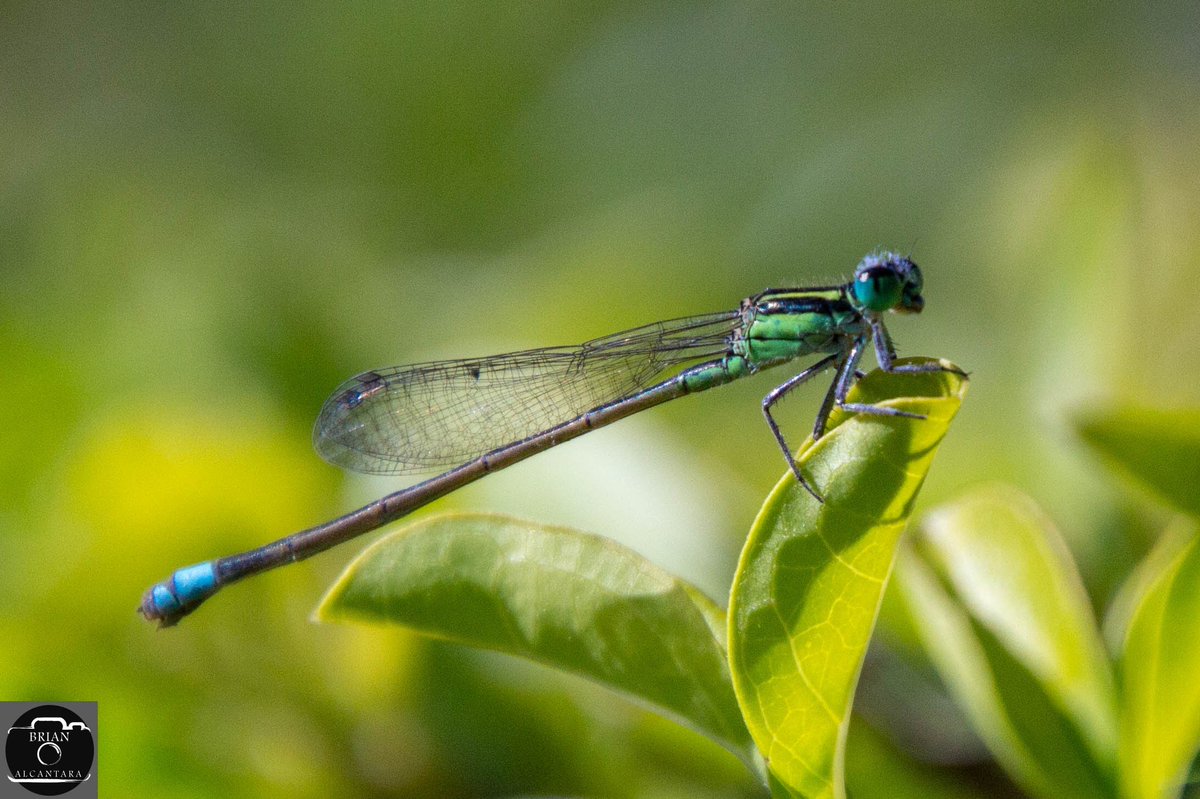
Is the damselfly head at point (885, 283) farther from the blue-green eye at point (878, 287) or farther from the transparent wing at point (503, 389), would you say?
the transparent wing at point (503, 389)

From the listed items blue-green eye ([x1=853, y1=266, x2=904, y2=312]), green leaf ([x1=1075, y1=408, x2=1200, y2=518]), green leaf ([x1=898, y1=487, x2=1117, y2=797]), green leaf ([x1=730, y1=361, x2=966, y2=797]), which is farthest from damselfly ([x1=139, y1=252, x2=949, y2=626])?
green leaf ([x1=730, y1=361, x2=966, y2=797])

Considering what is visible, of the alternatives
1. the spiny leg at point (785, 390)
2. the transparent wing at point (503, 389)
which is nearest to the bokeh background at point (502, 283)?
the transparent wing at point (503, 389)

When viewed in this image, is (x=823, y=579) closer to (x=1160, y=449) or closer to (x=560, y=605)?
(x=560, y=605)

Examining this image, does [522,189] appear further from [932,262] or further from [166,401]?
[166,401]

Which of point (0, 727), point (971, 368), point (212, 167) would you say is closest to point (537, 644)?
point (0, 727)

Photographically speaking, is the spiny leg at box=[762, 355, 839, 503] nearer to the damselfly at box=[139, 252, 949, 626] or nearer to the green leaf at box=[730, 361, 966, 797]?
the damselfly at box=[139, 252, 949, 626]

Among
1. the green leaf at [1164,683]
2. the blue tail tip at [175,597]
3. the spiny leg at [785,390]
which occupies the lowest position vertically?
the green leaf at [1164,683]
